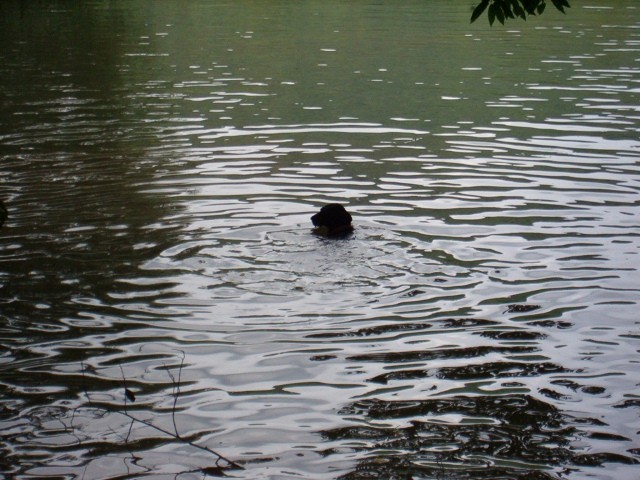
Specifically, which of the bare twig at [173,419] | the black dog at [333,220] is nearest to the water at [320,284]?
the bare twig at [173,419]

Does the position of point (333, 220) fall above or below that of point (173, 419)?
above

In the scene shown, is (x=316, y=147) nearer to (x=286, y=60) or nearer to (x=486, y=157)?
(x=486, y=157)

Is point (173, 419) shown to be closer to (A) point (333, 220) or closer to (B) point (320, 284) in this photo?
(B) point (320, 284)

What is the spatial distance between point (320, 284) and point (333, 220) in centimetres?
137

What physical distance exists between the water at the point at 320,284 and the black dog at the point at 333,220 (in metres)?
0.18

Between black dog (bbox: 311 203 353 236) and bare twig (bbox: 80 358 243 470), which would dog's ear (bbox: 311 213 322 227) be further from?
bare twig (bbox: 80 358 243 470)

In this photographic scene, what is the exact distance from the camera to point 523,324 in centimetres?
885

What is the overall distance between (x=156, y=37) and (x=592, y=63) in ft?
55.1

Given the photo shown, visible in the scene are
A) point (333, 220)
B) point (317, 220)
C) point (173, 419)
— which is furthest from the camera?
point (317, 220)

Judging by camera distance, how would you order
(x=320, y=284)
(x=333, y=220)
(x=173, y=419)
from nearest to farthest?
(x=173, y=419) → (x=320, y=284) → (x=333, y=220)

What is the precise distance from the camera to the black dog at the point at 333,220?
10.9 m

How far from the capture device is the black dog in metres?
10.9

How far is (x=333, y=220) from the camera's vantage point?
10.9 meters

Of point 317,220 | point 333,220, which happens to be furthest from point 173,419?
point 317,220
